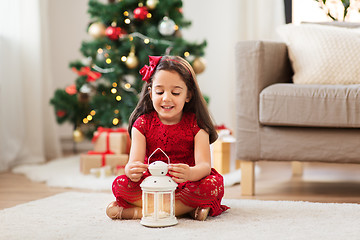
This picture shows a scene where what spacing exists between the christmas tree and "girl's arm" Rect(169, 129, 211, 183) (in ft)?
4.35

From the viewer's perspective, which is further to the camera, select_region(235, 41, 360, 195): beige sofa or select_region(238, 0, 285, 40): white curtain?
select_region(238, 0, 285, 40): white curtain

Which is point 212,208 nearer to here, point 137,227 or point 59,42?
point 137,227

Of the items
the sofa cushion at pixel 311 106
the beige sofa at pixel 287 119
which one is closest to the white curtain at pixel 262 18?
the beige sofa at pixel 287 119

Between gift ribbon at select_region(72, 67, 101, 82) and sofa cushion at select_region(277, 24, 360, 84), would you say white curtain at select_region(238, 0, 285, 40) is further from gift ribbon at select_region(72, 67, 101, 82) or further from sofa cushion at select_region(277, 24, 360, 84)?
sofa cushion at select_region(277, 24, 360, 84)

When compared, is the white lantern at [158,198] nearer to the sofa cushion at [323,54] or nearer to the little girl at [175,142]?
the little girl at [175,142]

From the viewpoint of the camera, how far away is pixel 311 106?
189 cm

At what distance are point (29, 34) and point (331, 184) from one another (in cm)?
211

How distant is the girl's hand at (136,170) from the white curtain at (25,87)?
67.1 inches

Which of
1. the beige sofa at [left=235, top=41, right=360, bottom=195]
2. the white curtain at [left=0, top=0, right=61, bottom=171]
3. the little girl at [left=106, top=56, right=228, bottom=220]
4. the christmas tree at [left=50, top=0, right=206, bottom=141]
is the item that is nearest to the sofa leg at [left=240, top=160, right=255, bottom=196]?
the beige sofa at [left=235, top=41, right=360, bottom=195]

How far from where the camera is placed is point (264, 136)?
1.98 m

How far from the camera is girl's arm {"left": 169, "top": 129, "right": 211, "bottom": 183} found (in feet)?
4.61

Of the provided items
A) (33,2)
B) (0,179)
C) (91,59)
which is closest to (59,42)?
(33,2)

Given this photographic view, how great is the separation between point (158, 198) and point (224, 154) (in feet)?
3.83

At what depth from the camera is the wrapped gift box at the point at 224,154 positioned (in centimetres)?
251
